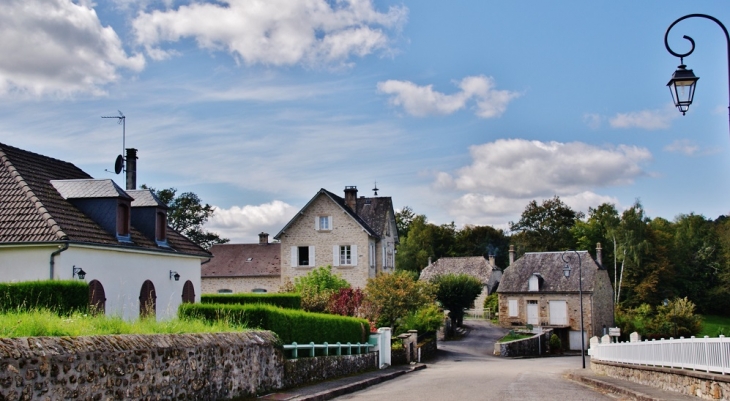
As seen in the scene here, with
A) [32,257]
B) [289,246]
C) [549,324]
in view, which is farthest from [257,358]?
[549,324]

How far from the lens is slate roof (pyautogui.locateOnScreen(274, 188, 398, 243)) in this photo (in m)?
45.3

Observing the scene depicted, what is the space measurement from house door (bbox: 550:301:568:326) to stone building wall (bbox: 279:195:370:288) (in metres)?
17.0

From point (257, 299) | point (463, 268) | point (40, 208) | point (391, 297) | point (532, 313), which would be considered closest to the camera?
point (40, 208)

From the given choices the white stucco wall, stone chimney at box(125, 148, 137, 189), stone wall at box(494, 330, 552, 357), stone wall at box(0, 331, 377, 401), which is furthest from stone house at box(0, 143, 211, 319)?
stone wall at box(494, 330, 552, 357)

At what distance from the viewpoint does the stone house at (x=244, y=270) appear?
4938 centimetres

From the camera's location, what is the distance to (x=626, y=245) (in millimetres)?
68875

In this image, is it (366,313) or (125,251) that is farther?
(366,313)

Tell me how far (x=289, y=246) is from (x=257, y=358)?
31.8 metres

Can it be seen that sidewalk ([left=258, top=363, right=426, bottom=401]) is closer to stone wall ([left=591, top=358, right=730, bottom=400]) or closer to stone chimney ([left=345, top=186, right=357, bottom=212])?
stone wall ([left=591, top=358, right=730, bottom=400])

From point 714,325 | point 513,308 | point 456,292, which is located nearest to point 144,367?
point 456,292

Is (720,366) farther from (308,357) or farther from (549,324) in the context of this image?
(549,324)

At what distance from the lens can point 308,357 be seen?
1817cm

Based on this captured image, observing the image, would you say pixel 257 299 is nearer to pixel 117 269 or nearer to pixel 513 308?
pixel 117 269

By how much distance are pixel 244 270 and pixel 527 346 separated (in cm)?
1941
